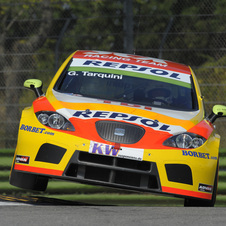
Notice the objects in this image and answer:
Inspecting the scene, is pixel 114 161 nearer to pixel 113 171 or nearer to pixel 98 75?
pixel 113 171

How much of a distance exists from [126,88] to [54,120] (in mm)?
1265

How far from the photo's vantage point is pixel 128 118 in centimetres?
586

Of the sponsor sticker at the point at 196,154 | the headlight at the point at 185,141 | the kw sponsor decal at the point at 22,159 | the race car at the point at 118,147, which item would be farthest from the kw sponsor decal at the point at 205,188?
the kw sponsor decal at the point at 22,159

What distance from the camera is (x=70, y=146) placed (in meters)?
5.62

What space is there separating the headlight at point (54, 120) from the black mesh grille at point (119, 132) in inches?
10.3

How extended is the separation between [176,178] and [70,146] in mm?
968

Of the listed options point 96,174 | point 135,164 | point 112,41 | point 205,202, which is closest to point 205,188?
point 205,202

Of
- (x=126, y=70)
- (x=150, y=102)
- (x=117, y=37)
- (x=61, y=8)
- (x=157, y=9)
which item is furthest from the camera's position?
(x=157, y=9)

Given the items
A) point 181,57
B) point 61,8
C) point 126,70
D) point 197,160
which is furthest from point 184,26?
point 197,160

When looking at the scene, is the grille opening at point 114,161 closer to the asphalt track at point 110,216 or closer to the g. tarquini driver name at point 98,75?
the asphalt track at point 110,216

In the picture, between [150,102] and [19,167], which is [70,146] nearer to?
[19,167]

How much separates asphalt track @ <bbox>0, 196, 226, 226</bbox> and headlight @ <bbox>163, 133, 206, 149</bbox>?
0.62 meters

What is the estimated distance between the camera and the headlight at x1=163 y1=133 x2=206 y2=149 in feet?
19.0

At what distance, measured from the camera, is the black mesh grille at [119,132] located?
5.68 metres
